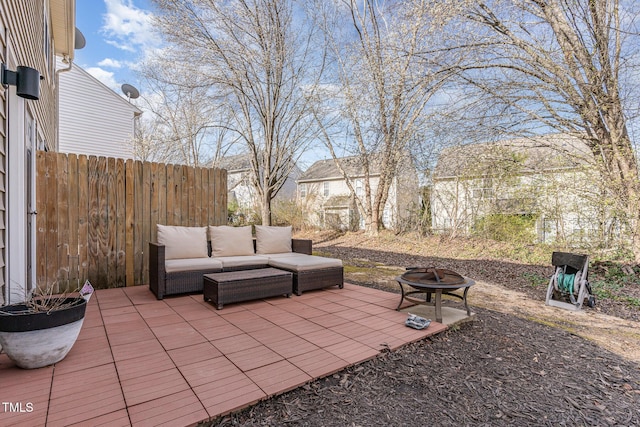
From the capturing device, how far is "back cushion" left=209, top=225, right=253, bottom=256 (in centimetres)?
507

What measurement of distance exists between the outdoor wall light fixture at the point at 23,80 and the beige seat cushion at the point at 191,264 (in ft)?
7.69

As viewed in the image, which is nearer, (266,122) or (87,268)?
(87,268)

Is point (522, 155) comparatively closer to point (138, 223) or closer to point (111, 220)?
point (138, 223)

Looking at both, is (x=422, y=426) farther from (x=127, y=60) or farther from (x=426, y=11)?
(x=127, y=60)

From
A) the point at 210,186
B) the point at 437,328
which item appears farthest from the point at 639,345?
the point at 210,186

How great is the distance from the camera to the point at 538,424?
6.26 ft

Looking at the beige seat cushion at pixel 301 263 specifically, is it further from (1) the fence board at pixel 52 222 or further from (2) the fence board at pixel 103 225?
(1) the fence board at pixel 52 222

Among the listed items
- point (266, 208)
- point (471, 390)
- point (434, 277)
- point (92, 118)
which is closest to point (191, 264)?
point (434, 277)

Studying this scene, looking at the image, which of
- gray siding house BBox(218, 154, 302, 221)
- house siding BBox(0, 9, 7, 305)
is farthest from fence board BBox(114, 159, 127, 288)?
gray siding house BBox(218, 154, 302, 221)

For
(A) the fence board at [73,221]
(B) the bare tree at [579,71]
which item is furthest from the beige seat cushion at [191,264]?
(B) the bare tree at [579,71]

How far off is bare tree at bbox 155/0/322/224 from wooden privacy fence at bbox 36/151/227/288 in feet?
14.3

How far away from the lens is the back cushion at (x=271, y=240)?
17.9ft

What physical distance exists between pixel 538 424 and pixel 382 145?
32.6 ft

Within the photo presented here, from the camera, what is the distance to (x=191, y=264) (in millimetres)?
4387
